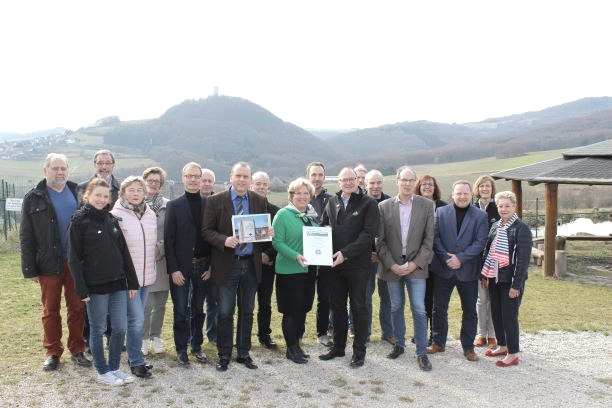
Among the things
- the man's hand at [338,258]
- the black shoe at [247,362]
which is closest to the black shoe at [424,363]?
the man's hand at [338,258]

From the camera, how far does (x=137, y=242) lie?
4.89 metres

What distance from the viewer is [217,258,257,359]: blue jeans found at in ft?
17.0

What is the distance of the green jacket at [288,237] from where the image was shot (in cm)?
518

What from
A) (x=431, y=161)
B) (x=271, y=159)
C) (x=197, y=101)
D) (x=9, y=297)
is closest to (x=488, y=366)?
(x=9, y=297)

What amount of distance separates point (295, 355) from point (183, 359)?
3.75 ft

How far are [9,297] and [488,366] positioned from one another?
292 inches

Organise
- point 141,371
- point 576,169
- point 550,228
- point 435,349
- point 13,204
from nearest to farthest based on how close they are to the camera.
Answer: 1. point 141,371
2. point 435,349
3. point 550,228
4. point 576,169
5. point 13,204

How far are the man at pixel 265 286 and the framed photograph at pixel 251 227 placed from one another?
475 mm

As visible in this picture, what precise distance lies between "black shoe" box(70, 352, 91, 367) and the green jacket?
211 cm

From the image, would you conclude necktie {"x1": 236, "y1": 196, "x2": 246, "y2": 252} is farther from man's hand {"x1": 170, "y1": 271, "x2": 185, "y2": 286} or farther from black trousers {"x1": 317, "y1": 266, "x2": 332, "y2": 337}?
black trousers {"x1": 317, "y1": 266, "x2": 332, "y2": 337}

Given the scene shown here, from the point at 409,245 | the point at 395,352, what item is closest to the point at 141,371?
the point at 395,352

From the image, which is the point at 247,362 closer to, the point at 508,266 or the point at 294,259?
the point at 294,259

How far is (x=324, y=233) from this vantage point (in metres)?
5.13

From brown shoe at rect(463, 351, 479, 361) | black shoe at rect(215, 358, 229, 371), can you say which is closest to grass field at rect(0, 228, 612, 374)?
black shoe at rect(215, 358, 229, 371)
